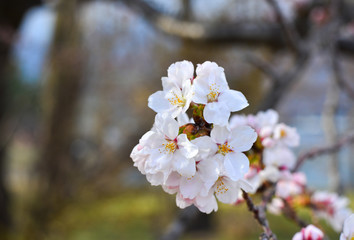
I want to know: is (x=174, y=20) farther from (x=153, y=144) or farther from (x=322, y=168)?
(x=322, y=168)

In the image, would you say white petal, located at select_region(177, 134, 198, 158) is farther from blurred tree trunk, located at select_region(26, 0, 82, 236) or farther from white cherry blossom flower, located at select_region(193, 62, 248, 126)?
blurred tree trunk, located at select_region(26, 0, 82, 236)

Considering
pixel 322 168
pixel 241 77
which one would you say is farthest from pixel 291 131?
pixel 322 168

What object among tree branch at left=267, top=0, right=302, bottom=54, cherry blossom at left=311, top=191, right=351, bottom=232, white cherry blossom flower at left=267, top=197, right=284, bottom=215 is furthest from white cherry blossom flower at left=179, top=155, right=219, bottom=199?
tree branch at left=267, top=0, right=302, bottom=54

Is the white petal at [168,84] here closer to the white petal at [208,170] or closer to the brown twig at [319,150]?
the white petal at [208,170]

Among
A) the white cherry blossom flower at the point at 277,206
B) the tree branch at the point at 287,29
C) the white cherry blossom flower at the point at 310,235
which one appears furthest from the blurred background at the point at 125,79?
the white cherry blossom flower at the point at 310,235

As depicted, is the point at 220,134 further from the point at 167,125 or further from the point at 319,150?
the point at 319,150

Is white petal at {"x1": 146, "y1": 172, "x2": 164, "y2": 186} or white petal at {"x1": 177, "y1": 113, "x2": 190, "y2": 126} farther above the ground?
white petal at {"x1": 177, "y1": 113, "x2": 190, "y2": 126}

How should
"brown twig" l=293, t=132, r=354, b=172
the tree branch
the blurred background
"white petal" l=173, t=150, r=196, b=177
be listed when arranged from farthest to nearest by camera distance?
1. the blurred background
2. the tree branch
3. "brown twig" l=293, t=132, r=354, b=172
4. "white petal" l=173, t=150, r=196, b=177
